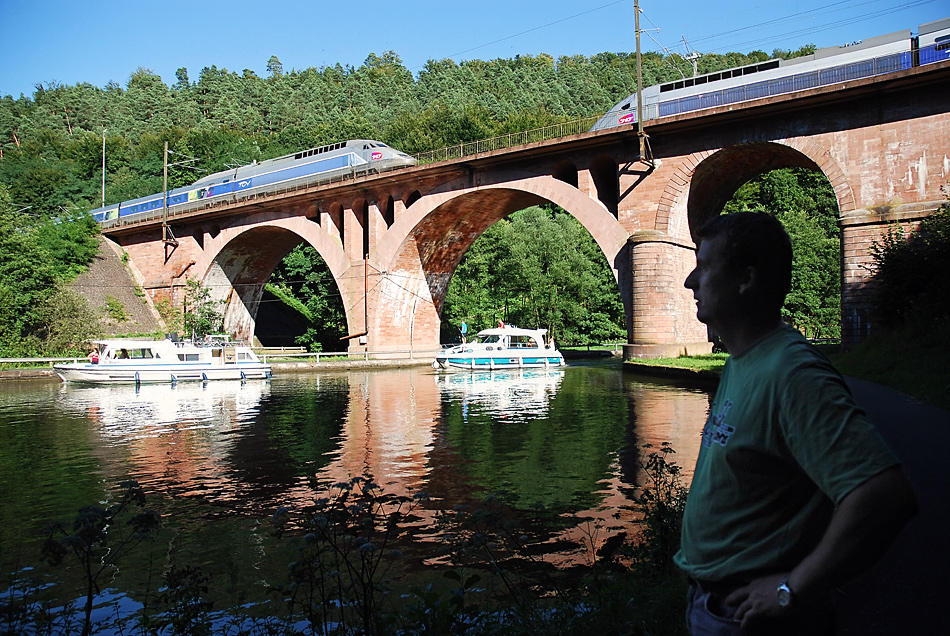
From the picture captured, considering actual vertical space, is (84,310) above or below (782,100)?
below

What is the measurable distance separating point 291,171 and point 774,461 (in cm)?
3686

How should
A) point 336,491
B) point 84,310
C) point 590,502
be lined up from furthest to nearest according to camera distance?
point 84,310 < point 336,491 < point 590,502

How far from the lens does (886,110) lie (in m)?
19.4

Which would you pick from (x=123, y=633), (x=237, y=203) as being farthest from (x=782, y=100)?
(x=237, y=203)

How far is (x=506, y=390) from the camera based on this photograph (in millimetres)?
19609

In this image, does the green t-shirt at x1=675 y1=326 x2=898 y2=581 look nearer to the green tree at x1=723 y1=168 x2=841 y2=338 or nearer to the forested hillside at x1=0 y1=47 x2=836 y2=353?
the forested hillside at x1=0 y1=47 x2=836 y2=353

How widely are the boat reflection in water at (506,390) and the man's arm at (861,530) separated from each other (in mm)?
11753

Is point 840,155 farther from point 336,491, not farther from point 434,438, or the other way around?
point 336,491

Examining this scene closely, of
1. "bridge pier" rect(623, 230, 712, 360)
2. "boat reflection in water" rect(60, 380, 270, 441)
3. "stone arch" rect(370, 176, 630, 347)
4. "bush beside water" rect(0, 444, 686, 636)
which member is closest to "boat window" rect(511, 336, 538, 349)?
"stone arch" rect(370, 176, 630, 347)

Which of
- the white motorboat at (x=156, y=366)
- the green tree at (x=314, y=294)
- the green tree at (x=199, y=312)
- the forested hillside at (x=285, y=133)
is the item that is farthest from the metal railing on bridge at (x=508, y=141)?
the green tree at (x=199, y=312)

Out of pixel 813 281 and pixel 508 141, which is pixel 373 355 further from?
pixel 813 281

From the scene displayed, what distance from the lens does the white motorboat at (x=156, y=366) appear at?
23.1 metres

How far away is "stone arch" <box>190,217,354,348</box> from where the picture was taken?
35.1 m

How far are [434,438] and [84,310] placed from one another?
25824 millimetres
